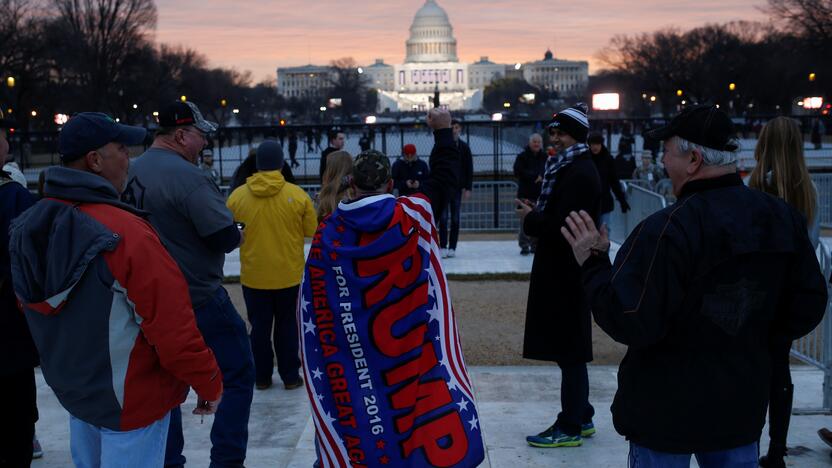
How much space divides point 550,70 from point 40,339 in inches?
7414

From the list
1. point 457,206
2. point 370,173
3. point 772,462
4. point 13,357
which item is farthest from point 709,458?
point 457,206

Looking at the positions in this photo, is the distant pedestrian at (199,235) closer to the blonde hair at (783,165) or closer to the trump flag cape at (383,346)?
the trump flag cape at (383,346)

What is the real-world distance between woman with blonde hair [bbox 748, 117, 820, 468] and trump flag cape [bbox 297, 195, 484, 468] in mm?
2056

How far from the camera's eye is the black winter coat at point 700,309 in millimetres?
3064

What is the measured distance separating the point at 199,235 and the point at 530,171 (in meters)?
8.71

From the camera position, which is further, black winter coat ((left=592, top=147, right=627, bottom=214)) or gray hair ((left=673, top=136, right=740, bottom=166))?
black winter coat ((left=592, top=147, right=627, bottom=214))

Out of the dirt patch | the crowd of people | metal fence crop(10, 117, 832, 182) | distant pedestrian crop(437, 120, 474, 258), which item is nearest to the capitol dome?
metal fence crop(10, 117, 832, 182)

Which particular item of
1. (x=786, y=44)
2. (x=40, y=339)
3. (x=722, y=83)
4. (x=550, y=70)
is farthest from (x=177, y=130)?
(x=550, y=70)

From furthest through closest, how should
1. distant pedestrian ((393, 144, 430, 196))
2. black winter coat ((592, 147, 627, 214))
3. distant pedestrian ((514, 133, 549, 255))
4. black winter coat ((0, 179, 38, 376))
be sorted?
distant pedestrian ((514, 133, 549, 255)) → distant pedestrian ((393, 144, 430, 196)) → black winter coat ((592, 147, 627, 214)) → black winter coat ((0, 179, 38, 376))

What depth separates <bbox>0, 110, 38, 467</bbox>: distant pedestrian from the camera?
437cm

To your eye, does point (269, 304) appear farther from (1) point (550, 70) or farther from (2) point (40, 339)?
(1) point (550, 70)

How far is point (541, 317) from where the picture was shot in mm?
5223

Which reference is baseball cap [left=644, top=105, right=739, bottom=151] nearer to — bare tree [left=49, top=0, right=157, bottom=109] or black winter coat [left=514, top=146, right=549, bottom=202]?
black winter coat [left=514, top=146, right=549, bottom=202]

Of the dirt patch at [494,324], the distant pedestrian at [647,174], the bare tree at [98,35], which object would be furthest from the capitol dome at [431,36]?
the dirt patch at [494,324]
